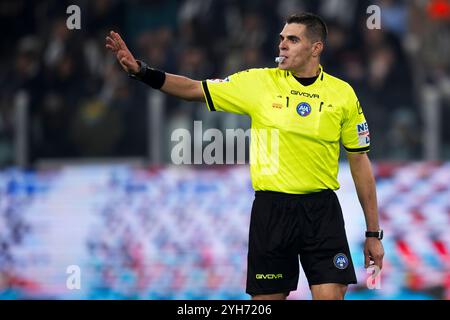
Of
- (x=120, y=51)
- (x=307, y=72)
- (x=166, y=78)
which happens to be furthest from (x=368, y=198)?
(x=120, y=51)

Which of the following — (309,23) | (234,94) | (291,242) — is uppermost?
(309,23)

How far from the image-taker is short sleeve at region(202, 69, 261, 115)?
819 cm

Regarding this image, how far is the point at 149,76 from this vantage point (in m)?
7.97

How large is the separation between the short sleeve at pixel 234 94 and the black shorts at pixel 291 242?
1.98 feet

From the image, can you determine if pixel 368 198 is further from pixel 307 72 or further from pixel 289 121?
pixel 307 72

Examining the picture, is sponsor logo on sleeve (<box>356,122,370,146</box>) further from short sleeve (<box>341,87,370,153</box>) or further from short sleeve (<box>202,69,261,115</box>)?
short sleeve (<box>202,69,261,115</box>)

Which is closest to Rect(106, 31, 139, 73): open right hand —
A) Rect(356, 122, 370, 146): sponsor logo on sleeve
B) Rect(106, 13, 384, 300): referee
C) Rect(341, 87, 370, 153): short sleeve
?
Rect(106, 13, 384, 300): referee

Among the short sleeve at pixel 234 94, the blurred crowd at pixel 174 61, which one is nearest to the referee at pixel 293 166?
the short sleeve at pixel 234 94

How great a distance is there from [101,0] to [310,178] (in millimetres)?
7031

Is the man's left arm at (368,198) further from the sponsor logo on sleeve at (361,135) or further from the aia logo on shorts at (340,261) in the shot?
the aia logo on shorts at (340,261)

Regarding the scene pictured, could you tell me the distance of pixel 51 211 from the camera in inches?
516

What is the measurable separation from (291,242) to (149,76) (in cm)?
146

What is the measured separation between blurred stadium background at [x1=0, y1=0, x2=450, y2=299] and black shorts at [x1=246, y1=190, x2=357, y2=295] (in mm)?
4172
